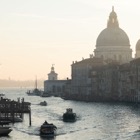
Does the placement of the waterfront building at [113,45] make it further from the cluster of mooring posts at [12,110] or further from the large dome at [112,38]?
the cluster of mooring posts at [12,110]

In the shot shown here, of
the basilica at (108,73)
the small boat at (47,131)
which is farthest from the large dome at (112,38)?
the small boat at (47,131)

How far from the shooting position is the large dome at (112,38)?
196375 mm

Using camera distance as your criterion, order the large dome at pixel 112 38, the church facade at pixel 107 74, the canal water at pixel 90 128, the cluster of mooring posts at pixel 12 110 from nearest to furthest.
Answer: the canal water at pixel 90 128 < the cluster of mooring posts at pixel 12 110 < the church facade at pixel 107 74 < the large dome at pixel 112 38

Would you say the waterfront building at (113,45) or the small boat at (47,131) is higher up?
the waterfront building at (113,45)

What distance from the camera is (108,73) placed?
163125 millimetres

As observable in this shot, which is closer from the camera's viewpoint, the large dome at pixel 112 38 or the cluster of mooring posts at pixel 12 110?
the cluster of mooring posts at pixel 12 110

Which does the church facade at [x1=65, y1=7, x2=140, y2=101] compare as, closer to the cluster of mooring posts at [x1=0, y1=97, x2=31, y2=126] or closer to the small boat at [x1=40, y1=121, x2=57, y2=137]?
the cluster of mooring posts at [x1=0, y1=97, x2=31, y2=126]

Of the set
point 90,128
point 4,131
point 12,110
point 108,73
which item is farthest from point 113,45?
point 4,131

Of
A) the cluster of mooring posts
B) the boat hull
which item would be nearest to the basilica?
the cluster of mooring posts

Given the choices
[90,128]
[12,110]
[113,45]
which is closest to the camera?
[90,128]

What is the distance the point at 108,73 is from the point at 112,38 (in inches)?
1389

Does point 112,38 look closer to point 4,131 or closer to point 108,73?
point 108,73

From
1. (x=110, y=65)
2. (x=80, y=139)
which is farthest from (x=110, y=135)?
(x=110, y=65)

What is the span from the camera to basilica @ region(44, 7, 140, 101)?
147875mm
